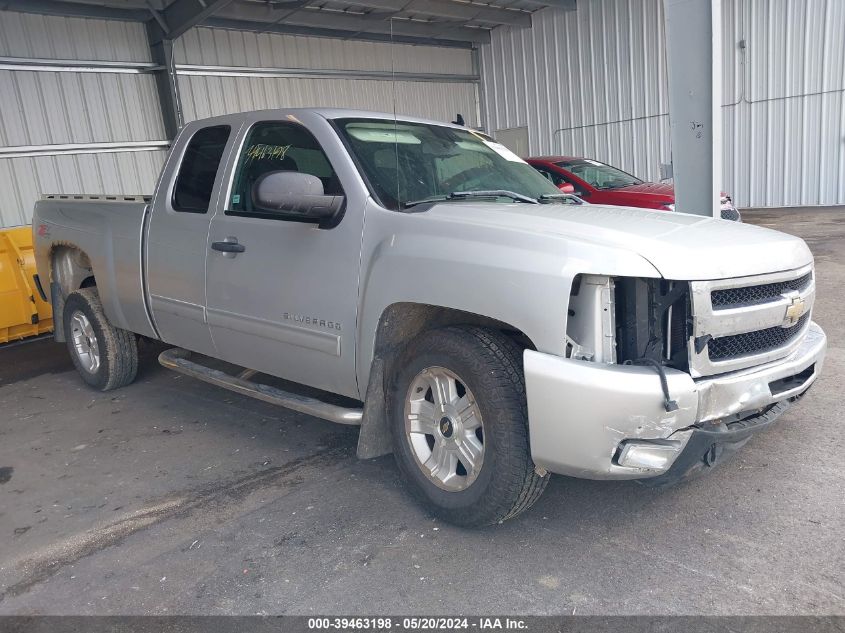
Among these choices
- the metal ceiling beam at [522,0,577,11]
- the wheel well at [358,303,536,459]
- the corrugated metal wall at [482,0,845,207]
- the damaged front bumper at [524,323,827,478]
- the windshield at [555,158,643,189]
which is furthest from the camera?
the metal ceiling beam at [522,0,577,11]

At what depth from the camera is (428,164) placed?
143 inches

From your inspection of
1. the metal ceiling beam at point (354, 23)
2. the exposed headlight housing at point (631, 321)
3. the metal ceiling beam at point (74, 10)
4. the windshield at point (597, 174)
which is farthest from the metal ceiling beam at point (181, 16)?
the exposed headlight housing at point (631, 321)

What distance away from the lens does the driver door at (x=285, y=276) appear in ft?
10.9

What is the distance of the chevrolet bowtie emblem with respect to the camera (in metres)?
2.83

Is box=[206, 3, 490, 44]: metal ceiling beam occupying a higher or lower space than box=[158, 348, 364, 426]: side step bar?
higher

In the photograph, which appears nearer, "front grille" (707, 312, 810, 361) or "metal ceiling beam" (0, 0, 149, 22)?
"front grille" (707, 312, 810, 361)

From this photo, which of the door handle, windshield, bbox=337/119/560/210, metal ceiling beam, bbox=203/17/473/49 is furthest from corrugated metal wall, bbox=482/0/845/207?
the door handle

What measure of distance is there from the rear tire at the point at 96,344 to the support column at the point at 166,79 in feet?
29.3

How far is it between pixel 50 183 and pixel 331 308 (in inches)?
449

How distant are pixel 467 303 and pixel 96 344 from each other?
3848 mm

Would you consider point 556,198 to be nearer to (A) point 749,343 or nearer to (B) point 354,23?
(A) point 749,343

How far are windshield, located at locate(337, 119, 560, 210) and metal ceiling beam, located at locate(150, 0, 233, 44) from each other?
9742mm

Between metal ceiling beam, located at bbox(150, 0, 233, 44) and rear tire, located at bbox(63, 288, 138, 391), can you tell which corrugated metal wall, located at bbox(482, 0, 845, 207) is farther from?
rear tire, located at bbox(63, 288, 138, 391)

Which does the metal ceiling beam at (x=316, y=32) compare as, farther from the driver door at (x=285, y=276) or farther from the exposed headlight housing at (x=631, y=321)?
the exposed headlight housing at (x=631, y=321)
